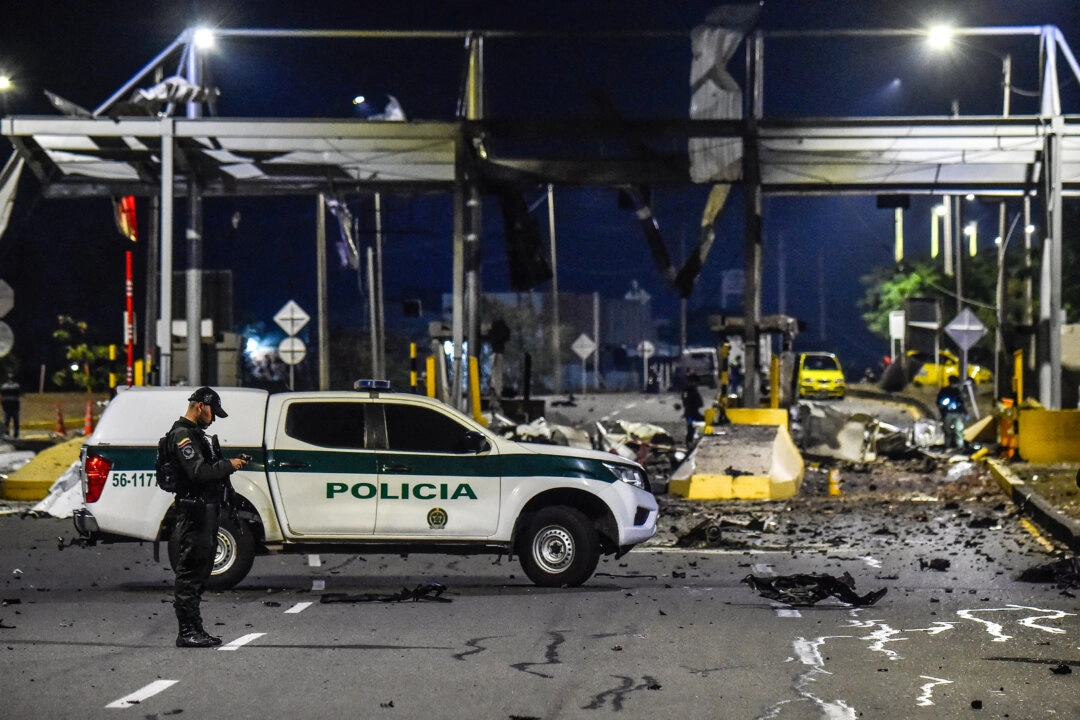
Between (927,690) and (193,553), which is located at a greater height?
(193,553)

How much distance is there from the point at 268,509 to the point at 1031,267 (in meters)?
33.7

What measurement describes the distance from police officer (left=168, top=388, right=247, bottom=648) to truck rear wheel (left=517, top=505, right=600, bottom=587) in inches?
150

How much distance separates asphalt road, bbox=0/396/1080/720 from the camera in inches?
312

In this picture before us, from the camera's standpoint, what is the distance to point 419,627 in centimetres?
1080

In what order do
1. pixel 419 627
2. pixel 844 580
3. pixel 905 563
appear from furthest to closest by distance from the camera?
pixel 905 563, pixel 844 580, pixel 419 627

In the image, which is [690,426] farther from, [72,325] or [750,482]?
[72,325]

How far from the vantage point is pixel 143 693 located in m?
8.10

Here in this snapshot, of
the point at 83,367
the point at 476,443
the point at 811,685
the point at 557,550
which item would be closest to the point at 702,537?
the point at 557,550

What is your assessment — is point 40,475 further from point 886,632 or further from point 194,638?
point 886,632

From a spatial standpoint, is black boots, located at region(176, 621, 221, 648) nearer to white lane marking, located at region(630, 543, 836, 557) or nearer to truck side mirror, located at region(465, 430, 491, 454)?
truck side mirror, located at region(465, 430, 491, 454)

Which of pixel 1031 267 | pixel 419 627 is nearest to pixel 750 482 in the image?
pixel 419 627

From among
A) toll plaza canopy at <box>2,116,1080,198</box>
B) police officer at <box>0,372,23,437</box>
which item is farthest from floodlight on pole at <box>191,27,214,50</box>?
police officer at <box>0,372,23,437</box>

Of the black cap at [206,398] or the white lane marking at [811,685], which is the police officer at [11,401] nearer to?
the black cap at [206,398]

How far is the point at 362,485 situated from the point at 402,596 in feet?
3.78
